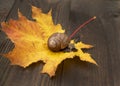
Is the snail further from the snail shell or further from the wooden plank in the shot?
the wooden plank

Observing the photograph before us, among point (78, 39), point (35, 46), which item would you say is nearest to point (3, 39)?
point (35, 46)

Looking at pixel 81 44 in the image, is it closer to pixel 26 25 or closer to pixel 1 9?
pixel 26 25

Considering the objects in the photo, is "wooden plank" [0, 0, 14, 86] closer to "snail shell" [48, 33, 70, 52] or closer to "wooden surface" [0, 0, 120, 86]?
"wooden surface" [0, 0, 120, 86]

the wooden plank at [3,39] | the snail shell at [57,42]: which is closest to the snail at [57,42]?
the snail shell at [57,42]

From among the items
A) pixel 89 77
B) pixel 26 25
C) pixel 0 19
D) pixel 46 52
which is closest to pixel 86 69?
pixel 89 77

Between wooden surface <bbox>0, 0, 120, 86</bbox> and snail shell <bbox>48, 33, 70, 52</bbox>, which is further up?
snail shell <bbox>48, 33, 70, 52</bbox>

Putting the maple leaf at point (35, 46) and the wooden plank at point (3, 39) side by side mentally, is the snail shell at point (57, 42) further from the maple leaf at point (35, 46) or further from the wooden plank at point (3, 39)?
the wooden plank at point (3, 39)

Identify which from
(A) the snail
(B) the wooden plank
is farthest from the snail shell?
(B) the wooden plank

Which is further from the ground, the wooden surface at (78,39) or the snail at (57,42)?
the snail at (57,42)
